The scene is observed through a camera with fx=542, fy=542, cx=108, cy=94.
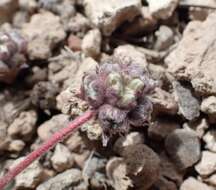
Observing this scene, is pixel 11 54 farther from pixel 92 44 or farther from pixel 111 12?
pixel 111 12

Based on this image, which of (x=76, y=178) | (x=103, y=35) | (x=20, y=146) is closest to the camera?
(x=76, y=178)

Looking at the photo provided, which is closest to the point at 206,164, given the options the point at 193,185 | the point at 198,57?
the point at 193,185

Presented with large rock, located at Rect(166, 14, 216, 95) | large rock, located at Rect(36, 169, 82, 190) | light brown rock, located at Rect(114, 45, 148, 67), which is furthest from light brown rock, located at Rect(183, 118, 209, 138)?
large rock, located at Rect(36, 169, 82, 190)

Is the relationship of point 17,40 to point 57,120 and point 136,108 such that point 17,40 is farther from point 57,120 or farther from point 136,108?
point 136,108

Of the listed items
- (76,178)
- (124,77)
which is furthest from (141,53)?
(76,178)

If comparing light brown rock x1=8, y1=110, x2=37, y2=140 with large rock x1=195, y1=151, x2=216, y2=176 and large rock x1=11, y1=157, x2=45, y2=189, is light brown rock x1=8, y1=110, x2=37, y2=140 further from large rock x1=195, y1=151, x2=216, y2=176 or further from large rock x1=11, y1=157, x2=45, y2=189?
large rock x1=195, y1=151, x2=216, y2=176

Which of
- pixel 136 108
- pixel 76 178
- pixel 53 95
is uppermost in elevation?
pixel 136 108

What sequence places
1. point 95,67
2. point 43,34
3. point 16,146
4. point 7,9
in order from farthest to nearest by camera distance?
point 7,9 → point 43,34 → point 16,146 → point 95,67
